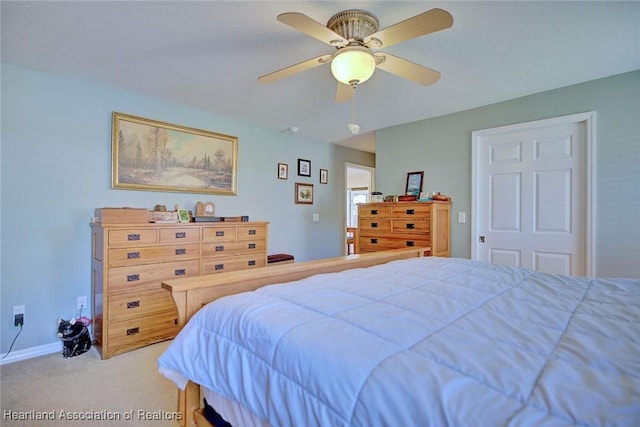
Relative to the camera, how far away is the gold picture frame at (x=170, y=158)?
114 inches

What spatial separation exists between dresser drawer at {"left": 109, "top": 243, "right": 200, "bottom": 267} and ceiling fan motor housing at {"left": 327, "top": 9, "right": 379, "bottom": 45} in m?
2.22

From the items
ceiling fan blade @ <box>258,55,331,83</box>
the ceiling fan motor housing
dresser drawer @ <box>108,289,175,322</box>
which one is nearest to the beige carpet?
dresser drawer @ <box>108,289,175,322</box>

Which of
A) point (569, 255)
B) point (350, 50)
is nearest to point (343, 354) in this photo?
point (350, 50)

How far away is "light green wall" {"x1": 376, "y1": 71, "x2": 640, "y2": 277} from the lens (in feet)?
8.36

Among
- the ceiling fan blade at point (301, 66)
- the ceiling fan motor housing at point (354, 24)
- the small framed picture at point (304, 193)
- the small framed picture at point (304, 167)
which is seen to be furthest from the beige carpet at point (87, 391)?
the small framed picture at point (304, 167)

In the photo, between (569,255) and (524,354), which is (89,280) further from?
(569,255)

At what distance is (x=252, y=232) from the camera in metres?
3.35

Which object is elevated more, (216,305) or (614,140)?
(614,140)

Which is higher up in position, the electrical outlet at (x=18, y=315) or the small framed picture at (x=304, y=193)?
the small framed picture at (x=304, y=193)

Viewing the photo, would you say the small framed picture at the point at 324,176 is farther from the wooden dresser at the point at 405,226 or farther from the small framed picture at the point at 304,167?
the wooden dresser at the point at 405,226

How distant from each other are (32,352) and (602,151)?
5.11 m

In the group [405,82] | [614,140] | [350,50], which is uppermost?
[405,82]

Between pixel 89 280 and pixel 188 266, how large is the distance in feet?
2.84

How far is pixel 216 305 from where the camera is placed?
1.18 meters
